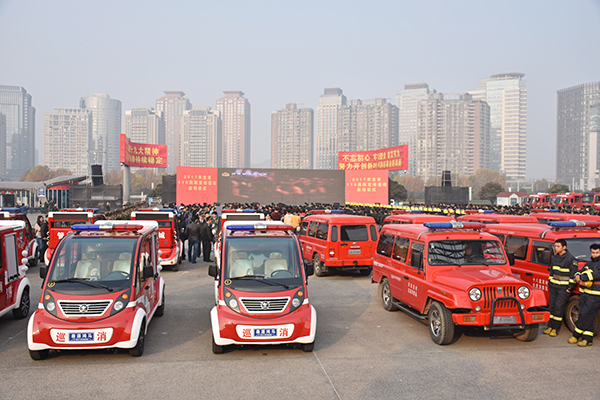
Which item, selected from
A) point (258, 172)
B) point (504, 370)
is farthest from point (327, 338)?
point (258, 172)

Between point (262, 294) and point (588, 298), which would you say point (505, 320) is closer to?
point (588, 298)

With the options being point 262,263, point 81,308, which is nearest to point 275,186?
point 262,263

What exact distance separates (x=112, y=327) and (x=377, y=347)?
165 inches

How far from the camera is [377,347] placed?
759 cm

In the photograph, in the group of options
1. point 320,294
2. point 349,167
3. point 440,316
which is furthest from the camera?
point 349,167

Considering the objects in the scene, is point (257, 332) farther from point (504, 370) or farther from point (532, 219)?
point (532, 219)

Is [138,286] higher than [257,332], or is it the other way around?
[138,286]

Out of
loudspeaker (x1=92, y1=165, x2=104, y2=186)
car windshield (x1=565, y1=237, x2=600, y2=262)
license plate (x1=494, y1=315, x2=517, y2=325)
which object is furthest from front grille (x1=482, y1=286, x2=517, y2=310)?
loudspeaker (x1=92, y1=165, x2=104, y2=186)

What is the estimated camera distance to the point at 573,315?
830 centimetres

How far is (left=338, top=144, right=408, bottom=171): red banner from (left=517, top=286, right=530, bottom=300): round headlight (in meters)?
47.7

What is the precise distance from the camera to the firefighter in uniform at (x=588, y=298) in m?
7.35

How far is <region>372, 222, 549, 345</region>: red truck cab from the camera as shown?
725 centimetres

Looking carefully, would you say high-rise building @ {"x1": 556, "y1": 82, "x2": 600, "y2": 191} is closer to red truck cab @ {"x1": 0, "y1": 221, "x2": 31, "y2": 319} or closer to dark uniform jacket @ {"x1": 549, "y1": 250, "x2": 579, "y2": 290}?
dark uniform jacket @ {"x1": 549, "y1": 250, "x2": 579, "y2": 290}

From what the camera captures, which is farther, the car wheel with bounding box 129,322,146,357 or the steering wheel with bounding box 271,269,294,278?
Answer: the steering wheel with bounding box 271,269,294,278
